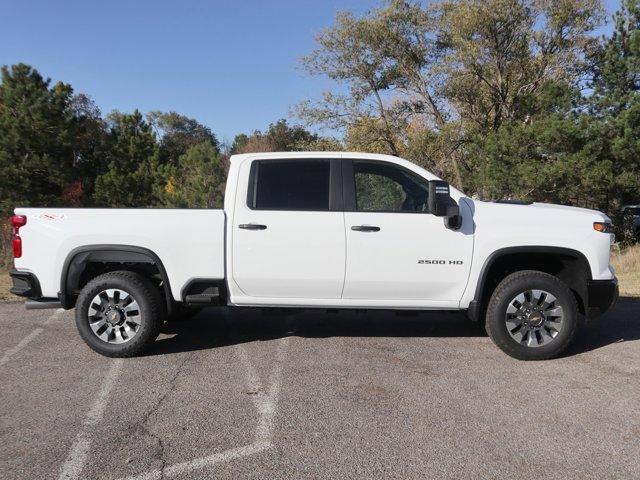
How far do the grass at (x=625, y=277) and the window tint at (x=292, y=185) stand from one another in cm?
521

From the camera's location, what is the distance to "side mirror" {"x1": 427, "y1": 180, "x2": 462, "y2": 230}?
4980 millimetres

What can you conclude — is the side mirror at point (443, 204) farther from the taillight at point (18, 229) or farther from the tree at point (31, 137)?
the tree at point (31, 137)

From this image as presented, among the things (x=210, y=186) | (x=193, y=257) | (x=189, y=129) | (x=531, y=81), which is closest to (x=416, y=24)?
(x=531, y=81)

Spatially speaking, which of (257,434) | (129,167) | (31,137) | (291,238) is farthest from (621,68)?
(129,167)

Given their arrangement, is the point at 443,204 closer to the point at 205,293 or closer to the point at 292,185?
the point at 292,185

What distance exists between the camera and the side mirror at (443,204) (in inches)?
196

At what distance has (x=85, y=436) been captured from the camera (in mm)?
3650

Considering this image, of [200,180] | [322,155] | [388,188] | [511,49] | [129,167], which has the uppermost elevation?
[511,49]

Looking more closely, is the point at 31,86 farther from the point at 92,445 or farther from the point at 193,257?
the point at 92,445

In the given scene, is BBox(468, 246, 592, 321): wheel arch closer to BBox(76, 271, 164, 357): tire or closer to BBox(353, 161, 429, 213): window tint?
BBox(353, 161, 429, 213): window tint

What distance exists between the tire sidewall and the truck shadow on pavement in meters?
0.34

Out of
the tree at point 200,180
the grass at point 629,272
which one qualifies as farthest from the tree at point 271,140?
the grass at point 629,272

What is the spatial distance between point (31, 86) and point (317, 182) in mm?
24345

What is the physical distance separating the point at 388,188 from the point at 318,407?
2321 mm
